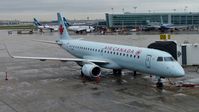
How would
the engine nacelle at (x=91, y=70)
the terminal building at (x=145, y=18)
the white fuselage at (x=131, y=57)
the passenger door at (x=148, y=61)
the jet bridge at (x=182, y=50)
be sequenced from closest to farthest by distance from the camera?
the white fuselage at (x=131, y=57), the passenger door at (x=148, y=61), the engine nacelle at (x=91, y=70), the jet bridge at (x=182, y=50), the terminal building at (x=145, y=18)

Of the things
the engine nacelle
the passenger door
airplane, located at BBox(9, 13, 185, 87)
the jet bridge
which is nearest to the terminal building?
the jet bridge

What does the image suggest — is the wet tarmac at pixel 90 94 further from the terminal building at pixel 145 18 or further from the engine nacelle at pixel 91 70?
the terminal building at pixel 145 18

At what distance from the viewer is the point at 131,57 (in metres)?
27.2

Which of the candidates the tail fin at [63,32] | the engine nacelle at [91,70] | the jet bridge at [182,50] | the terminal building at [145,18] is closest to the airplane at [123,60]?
the engine nacelle at [91,70]

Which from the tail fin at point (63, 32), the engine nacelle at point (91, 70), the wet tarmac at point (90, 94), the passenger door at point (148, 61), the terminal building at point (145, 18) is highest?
the terminal building at point (145, 18)

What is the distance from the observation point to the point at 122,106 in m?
19.6

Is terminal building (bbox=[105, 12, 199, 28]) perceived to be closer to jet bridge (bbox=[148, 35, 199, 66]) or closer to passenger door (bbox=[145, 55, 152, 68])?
jet bridge (bbox=[148, 35, 199, 66])

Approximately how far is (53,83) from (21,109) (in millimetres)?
8397

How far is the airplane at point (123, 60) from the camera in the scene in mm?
24406

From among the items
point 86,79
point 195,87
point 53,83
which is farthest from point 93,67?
point 195,87

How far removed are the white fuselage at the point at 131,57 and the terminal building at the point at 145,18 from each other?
141361 millimetres

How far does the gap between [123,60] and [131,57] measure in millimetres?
1115

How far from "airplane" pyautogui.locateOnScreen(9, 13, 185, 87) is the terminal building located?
14177cm

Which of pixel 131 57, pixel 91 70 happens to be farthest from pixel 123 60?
pixel 91 70
